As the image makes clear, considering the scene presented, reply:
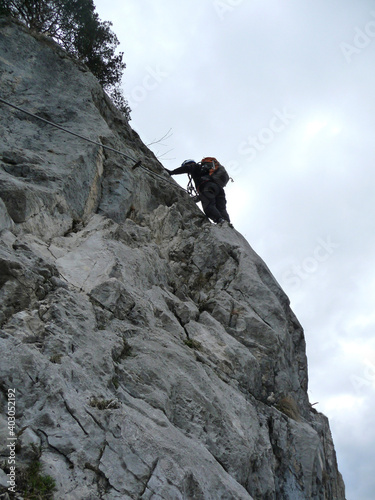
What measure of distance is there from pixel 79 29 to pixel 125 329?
13.8 meters

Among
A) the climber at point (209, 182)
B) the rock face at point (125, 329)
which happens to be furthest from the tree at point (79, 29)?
the climber at point (209, 182)

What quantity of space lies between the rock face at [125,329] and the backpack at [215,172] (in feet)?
4.57

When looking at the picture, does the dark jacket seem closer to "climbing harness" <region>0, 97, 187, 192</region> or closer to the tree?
"climbing harness" <region>0, 97, 187, 192</region>

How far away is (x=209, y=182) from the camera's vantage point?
16266 mm

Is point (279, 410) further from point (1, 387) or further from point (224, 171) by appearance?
point (224, 171)

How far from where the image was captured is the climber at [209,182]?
1559 centimetres

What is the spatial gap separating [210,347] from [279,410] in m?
1.82

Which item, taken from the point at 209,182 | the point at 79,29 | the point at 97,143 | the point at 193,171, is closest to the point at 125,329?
the point at 97,143

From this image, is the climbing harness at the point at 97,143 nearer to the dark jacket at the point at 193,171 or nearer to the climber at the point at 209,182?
the climber at the point at 209,182

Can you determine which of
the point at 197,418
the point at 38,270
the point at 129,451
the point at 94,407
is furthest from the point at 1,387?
the point at 197,418

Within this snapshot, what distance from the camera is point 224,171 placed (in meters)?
16.8

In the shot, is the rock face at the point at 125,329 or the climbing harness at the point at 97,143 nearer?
the rock face at the point at 125,329

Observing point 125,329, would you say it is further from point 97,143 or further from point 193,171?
point 193,171

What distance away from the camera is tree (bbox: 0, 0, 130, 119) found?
17.4 meters
